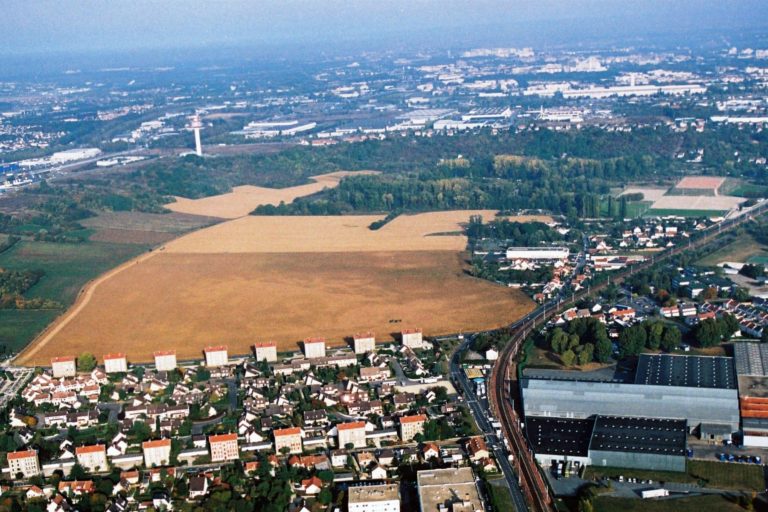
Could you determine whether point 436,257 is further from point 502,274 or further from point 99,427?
point 99,427

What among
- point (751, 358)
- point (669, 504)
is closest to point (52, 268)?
point (751, 358)

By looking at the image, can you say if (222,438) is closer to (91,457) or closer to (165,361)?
(91,457)

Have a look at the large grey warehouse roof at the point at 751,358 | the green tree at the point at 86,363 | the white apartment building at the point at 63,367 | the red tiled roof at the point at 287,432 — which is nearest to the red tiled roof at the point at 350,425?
the red tiled roof at the point at 287,432

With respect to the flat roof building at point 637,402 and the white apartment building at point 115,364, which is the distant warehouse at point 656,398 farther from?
the white apartment building at point 115,364

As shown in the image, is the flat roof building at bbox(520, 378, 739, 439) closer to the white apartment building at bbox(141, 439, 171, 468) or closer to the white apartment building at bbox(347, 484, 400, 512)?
the white apartment building at bbox(347, 484, 400, 512)

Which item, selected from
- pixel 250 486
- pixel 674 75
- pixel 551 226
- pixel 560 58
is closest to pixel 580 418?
pixel 250 486

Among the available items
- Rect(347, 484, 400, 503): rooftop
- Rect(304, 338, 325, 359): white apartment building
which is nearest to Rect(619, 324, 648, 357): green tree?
Rect(304, 338, 325, 359): white apartment building
